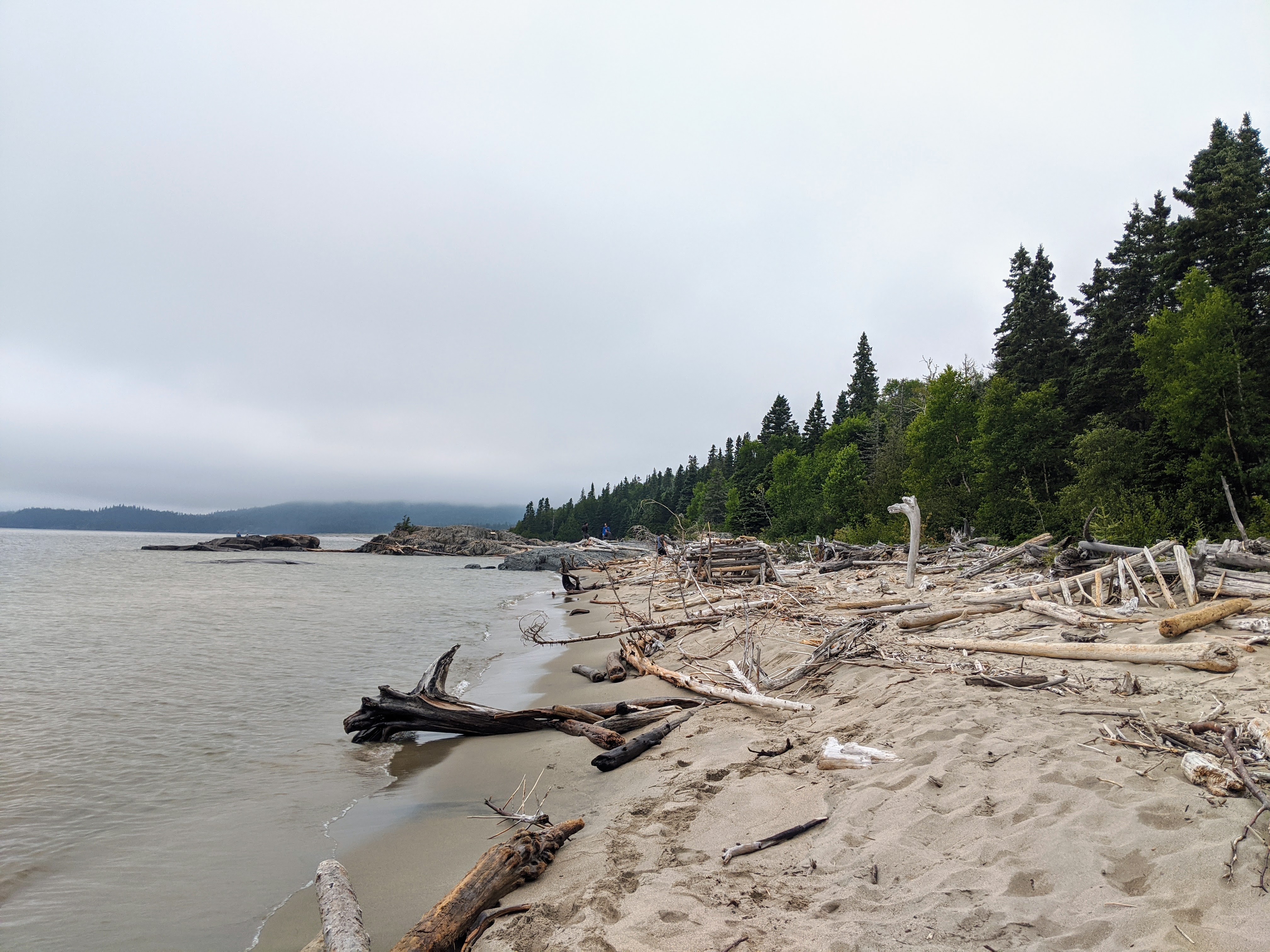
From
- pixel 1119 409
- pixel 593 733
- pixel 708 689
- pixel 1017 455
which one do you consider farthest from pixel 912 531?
pixel 1119 409

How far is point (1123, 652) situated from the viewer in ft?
20.4

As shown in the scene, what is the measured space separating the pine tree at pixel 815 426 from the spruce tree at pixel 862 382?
2425 mm

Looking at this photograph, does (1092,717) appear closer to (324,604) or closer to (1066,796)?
(1066,796)

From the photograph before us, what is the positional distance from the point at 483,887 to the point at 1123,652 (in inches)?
257

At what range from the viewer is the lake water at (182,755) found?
4238 mm

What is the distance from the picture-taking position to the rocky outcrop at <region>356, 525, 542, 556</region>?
86188 mm

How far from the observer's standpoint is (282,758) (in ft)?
23.7

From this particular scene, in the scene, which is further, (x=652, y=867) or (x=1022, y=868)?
(x=652, y=867)

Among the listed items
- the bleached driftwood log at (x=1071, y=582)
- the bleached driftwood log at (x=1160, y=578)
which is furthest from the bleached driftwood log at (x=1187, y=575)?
the bleached driftwood log at (x=1071, y=582)

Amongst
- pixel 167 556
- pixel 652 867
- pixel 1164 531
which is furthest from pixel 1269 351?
pixel 167 556

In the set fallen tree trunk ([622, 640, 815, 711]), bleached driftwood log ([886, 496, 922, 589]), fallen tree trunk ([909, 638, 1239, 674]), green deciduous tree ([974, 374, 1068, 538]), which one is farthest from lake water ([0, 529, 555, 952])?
green deciduous tree ([974, 374, 1068, 538])

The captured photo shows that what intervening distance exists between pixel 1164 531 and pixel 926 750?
2080cm

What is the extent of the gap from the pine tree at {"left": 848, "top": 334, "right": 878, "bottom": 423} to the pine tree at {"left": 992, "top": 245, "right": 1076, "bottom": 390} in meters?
31.0

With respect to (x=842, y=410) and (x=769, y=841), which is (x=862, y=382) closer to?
(x=842, y=410)
